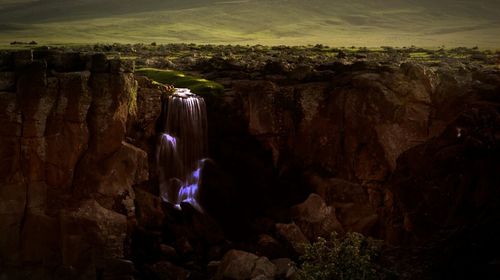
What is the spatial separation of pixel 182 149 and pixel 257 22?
436 ft

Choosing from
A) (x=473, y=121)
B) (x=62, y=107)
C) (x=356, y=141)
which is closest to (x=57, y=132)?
(x=62, y=107)

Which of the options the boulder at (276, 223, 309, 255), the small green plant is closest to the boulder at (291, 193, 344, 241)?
the boulder at (276, 223, 309, 255)

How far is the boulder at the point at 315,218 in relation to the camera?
36.8 meters

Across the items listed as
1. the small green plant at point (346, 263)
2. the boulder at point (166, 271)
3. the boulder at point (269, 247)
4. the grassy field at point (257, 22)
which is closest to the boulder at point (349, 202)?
the boulder at point (269, 247)

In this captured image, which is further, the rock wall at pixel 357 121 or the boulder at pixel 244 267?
the rock wall at pixel 357 121

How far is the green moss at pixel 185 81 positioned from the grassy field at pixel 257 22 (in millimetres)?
77248

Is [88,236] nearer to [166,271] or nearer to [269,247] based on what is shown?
[166,271]

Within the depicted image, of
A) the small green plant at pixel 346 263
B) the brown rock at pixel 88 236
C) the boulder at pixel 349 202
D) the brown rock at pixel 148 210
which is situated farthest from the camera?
the boulder at pixel 349 202

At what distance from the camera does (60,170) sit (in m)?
32.5

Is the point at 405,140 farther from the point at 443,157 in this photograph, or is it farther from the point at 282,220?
the point at 443,157

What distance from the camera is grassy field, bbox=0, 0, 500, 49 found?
441 feet

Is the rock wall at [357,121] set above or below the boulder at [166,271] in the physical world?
above

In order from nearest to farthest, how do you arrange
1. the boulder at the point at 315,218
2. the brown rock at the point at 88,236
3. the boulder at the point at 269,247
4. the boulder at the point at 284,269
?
the boulder at the point at 284,269 < the brown rock at the point at 88,236 < the boulder at the point at 269,247 < the boulder at the point at 315,218

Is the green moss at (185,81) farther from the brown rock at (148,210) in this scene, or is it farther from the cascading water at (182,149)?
the brown rock at (148,210)
